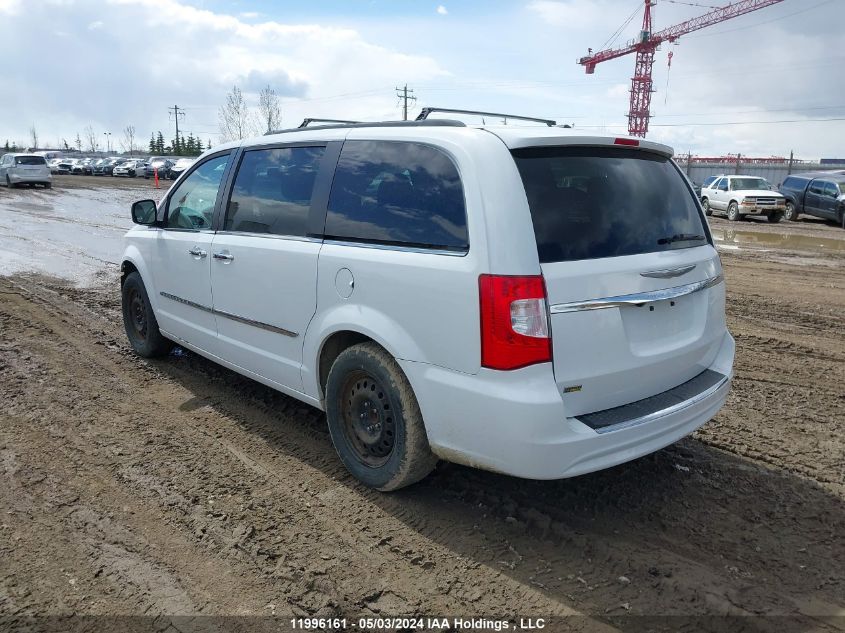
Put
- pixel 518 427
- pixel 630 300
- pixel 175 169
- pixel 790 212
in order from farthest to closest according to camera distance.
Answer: pixel 175 169
pixel 790 212
pixel 630 300
pixel 518 427

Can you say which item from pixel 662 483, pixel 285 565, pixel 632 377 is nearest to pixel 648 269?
pixel 632 377

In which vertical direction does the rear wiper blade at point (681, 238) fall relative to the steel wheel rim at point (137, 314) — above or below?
above

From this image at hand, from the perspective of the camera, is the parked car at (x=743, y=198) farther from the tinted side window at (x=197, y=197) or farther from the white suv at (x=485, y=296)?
the tinted side window at (x=197, y=197)

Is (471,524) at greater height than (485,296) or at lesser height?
lesser

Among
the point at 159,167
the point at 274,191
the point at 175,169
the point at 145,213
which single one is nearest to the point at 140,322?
the point at 145,213

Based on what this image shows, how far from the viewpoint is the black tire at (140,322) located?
570 cm

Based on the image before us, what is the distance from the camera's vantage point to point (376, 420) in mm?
3518

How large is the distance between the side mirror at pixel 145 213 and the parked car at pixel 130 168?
5235 cm

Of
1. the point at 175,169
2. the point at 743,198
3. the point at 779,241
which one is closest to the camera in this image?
the point at 779,241

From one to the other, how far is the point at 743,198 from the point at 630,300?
2284 cm

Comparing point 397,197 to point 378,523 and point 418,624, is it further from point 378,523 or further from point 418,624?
point 418,624

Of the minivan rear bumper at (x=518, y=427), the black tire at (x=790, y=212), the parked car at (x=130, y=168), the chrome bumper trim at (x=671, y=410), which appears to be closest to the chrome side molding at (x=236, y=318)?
the minivan rear bumper at (x=518, y=427)

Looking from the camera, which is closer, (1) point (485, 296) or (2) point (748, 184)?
(1) point (485, 296)

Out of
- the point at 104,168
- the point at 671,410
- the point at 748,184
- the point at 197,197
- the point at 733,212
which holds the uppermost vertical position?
the point at 104,168
